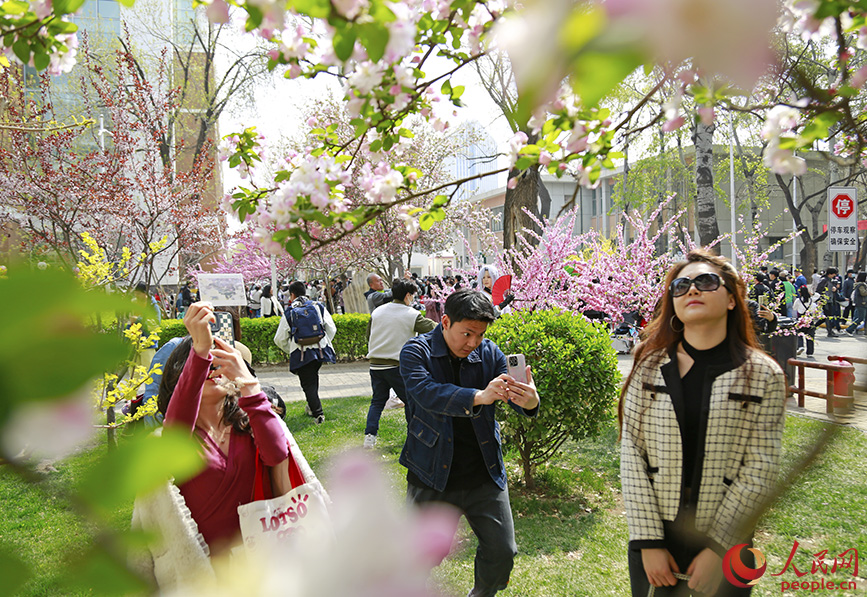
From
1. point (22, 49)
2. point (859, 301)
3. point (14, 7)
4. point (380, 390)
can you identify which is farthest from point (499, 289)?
point (859, 301)

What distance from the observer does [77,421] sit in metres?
0.27

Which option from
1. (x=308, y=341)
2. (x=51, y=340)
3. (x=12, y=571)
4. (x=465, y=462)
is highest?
(x=51, y=340)

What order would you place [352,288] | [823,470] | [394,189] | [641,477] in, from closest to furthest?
[823,470] → [394,189] → [641,477] → [352,288]

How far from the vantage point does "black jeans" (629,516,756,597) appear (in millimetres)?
2115

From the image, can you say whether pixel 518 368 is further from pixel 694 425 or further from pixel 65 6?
pixel 65 6

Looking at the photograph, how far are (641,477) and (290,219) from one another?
5.43 ft

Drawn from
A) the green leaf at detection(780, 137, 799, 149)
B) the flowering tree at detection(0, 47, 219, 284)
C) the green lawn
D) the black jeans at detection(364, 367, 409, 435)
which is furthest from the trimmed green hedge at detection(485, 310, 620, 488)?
the flowering tree at detection(0, 47, 219, 284)

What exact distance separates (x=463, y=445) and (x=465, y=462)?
0.28 feet

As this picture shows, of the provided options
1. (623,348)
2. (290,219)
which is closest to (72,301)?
(290,219)

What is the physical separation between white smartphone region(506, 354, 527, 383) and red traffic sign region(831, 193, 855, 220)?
11.3 ft

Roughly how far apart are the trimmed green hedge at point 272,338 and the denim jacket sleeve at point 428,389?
29.1ft

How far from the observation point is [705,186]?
9555 mm

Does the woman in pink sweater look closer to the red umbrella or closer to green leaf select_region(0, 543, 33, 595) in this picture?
green leaf select_region(0, 543, 33, 595)

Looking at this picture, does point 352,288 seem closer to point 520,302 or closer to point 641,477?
point 520,302
